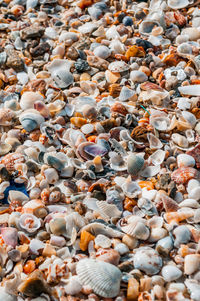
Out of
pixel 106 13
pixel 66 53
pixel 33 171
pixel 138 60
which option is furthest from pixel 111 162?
pixel 106 13

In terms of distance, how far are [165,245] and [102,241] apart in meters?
0.33

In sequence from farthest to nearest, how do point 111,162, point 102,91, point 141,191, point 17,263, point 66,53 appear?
1. point 66,53
2. point 102,91
3. point 111,162
4. point 141,191
5. point 17,263

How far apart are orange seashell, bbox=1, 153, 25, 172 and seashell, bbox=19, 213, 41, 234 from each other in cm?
43

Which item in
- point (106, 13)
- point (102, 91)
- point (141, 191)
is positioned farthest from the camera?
Result: point (106, 13)

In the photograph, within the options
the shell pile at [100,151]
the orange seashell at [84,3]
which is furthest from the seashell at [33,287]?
the orange seashell at [84,3]

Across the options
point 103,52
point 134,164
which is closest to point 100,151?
point 134,164

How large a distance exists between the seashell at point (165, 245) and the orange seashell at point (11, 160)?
1038 mm

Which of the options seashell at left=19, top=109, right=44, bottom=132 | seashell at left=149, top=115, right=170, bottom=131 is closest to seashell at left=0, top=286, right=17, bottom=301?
seashell at left=19, top=109, right=44, bottom=132

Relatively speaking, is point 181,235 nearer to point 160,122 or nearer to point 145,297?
point 145,297

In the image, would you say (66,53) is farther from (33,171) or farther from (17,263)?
(17,263)

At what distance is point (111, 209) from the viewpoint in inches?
83.9

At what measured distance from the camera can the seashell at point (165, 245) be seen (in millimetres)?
1922

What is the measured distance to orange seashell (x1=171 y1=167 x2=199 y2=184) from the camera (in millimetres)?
2275

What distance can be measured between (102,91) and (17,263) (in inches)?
62.0
